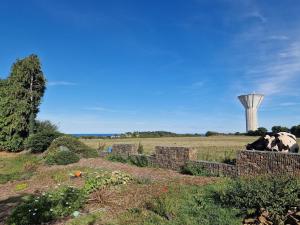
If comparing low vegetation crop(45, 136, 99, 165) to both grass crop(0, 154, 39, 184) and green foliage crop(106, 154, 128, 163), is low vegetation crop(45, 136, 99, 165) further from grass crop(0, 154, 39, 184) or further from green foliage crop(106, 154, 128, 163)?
green foliage crop(106, 154, 128, 163)

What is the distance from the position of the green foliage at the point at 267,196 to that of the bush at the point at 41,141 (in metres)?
20.8

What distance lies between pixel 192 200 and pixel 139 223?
1667 mm

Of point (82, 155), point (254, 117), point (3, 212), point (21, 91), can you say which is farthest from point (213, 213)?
point (254, 117)

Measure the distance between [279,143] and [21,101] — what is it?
964 inches

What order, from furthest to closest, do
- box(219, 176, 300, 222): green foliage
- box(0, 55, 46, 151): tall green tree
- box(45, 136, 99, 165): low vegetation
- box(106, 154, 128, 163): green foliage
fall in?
box(0, 55, 46, 151): tall green tree, box(45, 136, 99, 165): low vegetation, box(106, 154, 128, 163): green foliage, box(219, 176, 300, 222): green foliage

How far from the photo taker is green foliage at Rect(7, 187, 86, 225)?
898 cm

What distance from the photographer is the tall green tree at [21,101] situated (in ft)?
107

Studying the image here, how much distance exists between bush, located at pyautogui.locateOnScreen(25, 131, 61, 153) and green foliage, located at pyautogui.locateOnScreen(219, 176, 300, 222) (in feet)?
68.4

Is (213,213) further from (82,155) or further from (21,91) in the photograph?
(21,91)

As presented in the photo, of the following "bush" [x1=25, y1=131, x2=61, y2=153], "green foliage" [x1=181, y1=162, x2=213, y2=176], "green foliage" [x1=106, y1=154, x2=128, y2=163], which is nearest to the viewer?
"green foliage" [x1=181, y1=162, x2=213, y2=176]

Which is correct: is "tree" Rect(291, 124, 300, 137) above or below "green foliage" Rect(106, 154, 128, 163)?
above

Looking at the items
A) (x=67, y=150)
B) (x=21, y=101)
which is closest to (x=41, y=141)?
(x=67, y=150)

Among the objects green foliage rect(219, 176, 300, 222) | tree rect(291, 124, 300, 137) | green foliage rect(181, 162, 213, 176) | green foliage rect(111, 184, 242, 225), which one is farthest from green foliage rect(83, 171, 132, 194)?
tree rect(291, 124, 300, 137)

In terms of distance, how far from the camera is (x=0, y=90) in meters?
34.5
